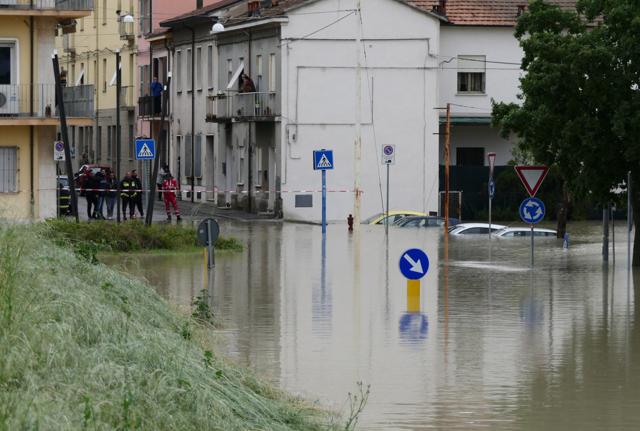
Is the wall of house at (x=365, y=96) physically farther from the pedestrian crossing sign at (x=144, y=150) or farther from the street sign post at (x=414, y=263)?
the street sign post at (x=414, y=263)

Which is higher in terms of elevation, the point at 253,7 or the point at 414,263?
the point at 253,7

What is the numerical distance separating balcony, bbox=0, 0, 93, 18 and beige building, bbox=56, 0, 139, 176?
32.0 m

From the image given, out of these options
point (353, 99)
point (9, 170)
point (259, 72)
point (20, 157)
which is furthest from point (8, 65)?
point (259, 72)

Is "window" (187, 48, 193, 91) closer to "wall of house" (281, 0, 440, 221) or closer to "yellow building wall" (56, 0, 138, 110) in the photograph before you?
"yellow building wall" (56, 0, 138, 110)

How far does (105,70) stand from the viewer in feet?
280

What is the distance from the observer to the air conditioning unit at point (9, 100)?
4672 centimetres

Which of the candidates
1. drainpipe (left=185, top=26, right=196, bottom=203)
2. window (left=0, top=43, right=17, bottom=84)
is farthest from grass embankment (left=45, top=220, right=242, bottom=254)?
drainpipe (left=185, top=26, right=196, bottom=203)

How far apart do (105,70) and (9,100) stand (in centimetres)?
3889

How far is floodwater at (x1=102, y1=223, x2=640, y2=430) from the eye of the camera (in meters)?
15.0

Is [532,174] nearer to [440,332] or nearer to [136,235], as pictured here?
[136,235]

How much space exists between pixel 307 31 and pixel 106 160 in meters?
29.3

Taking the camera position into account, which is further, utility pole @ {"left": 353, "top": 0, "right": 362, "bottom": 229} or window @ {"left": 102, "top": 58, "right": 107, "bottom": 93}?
window @ {"left": 102, "top": 58, "right": 107, "bottom": 93}

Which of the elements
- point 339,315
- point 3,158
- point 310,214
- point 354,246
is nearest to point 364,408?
point 339,315

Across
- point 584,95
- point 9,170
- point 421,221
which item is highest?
→ point 584,95
